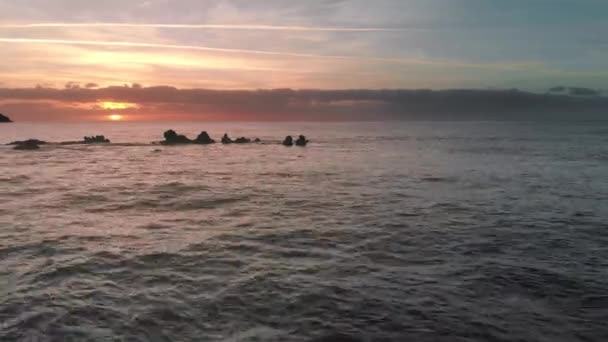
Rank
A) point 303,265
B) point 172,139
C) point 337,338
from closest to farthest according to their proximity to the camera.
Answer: point 337,338
point 303,265
point 172,139

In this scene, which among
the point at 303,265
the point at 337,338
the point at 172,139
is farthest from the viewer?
the point at 172,139

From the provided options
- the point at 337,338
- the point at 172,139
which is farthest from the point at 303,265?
the point at 172,139

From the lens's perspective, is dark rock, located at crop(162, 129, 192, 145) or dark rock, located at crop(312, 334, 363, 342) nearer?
dark rock, located at crop(312, 334, 363, 342)

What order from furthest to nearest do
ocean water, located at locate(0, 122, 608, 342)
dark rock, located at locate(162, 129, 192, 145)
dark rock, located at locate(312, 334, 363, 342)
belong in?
dark rock, located at locate(162, 129, 192, 145) < ocean water, located at locate(0, 122, 608, 342) < dark rock, located at locate(312, 334, 363, 342)

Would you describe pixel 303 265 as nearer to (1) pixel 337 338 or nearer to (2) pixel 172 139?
(1) pixel 337 338

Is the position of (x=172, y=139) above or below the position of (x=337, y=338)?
above

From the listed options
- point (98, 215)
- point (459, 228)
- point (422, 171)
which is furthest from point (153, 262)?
point (422, 171)

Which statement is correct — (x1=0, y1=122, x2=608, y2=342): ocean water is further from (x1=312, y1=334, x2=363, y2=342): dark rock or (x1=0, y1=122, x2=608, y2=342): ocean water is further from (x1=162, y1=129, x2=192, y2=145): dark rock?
(x1=162, y1=129, x2=192, y2=145): dark rock

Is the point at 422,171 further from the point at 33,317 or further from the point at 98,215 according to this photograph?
the point at 33,317

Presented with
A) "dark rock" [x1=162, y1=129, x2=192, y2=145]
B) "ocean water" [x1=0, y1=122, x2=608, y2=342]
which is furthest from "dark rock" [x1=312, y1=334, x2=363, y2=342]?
"dark rock" [x1=162, y1=129, x2=192, y2=145]

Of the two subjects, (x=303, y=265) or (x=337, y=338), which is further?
(x=303, y=265)

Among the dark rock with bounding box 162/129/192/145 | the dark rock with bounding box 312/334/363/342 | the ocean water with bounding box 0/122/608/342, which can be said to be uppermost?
the dark rock with bounding box 162/129/192/145

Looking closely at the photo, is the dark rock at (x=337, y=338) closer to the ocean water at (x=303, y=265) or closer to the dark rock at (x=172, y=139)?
the ocean water at (x=303, y=265)

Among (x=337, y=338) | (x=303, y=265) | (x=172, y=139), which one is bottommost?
(x=337, y=338)
